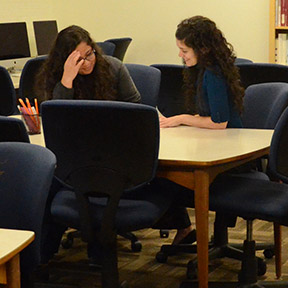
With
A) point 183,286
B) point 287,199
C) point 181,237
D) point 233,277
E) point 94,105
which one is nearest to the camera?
point 94,105

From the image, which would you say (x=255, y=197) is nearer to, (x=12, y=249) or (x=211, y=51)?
(x=211, y=51)

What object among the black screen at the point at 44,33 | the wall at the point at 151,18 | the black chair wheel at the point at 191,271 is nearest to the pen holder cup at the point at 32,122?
the black chair wheel at the point at 191,271

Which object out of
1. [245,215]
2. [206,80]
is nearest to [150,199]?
[245,215]

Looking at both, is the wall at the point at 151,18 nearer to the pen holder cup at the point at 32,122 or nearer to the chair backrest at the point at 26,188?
the pen holder cup at the point at 32,122

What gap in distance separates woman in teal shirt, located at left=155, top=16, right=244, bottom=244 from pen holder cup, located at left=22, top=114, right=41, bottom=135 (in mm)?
592

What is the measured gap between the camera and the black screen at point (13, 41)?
6.07 meters

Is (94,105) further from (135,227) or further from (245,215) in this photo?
(245,215)

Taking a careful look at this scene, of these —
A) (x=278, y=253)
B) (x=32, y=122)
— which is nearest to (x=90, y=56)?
(x=32, y=122)

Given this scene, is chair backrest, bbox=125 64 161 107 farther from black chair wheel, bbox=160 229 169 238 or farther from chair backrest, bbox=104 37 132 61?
chair backrest, bbox=104 37 132 61

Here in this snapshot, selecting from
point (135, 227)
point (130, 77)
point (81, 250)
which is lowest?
point (81, 250)

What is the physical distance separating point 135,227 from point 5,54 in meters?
3.61

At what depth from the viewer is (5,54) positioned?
6.08 meters

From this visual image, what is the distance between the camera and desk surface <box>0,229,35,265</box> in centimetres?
165

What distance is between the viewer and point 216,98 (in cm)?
319
